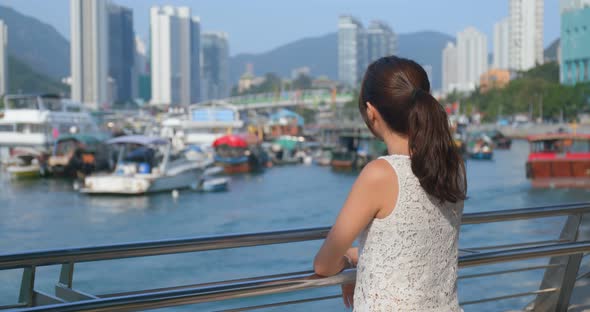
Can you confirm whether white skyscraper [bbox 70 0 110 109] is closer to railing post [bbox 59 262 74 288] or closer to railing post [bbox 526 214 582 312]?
railing post [bbox 526 214 582 312]

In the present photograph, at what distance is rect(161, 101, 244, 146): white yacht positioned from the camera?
126 feet

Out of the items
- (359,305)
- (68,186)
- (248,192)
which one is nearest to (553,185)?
(248,192)

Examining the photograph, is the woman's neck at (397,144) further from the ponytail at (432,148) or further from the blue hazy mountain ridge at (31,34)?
the blue hazy mountain ridge at (31,34)

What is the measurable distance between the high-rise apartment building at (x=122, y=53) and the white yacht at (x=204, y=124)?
90538mm

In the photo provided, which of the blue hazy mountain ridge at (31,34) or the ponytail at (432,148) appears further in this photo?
the blue hazy mountain ridge at (31,34)

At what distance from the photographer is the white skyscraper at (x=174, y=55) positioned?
119m

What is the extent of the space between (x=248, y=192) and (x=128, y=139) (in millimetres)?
3798

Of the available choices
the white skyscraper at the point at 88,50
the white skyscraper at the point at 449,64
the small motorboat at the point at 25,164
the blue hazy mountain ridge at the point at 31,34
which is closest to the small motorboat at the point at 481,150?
the blue hazy mountain ridge at the point at 31,34

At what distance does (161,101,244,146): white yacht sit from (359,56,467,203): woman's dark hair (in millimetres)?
36749

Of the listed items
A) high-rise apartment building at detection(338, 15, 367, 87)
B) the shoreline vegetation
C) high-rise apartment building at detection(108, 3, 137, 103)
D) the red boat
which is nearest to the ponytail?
the red boat

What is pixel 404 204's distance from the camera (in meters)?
1.41

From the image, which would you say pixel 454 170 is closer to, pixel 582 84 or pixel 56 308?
pixel 56 308

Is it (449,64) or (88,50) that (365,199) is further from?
(449,64)

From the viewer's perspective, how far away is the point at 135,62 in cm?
14625
